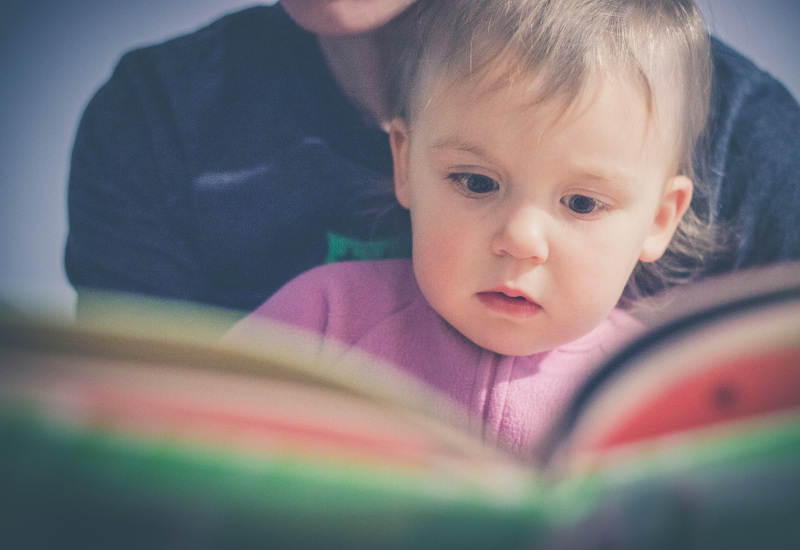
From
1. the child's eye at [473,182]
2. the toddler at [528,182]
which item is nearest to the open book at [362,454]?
the toddler at [528,182]

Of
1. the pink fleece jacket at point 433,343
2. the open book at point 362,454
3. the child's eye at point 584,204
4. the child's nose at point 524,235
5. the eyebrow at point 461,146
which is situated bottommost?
the open book at point 362,454

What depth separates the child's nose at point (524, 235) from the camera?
59cm

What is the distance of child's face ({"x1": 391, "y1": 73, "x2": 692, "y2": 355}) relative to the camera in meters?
0.58

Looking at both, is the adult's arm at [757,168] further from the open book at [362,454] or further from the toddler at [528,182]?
the open book at [362,454]

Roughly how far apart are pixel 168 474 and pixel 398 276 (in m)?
0.42

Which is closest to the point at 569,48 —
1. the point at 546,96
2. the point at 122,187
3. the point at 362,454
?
the point at 546,96

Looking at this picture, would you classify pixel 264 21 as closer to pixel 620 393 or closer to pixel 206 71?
pixel 206 71

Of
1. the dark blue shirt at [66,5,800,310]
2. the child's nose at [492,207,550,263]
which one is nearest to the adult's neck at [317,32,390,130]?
the dark blue shirt at [66,5,800,310]

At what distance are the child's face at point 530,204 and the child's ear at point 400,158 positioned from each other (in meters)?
0.03

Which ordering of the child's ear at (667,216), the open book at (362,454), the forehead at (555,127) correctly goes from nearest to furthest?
the open book at (362,454) < the forehead at (555,127) < the child's ear at (667,216)

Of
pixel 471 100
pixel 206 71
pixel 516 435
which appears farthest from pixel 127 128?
pixel 516 435

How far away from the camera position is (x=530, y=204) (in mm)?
596

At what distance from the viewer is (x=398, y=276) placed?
80 centimetres

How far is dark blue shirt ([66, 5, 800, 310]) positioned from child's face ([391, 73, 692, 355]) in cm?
13
